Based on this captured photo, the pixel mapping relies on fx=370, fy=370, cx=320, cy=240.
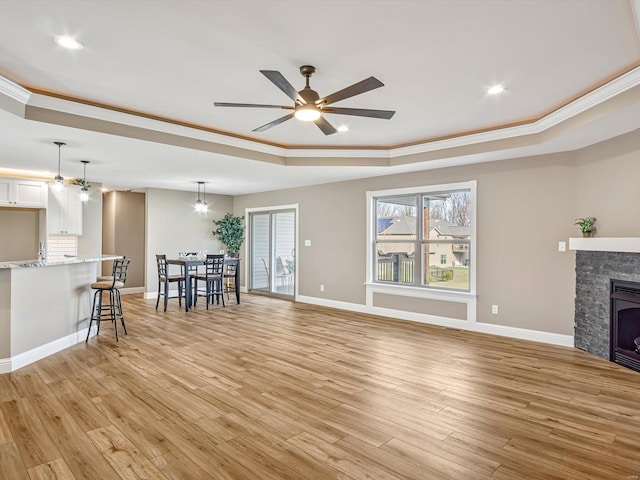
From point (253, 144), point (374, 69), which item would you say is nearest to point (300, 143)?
point (253, 144)

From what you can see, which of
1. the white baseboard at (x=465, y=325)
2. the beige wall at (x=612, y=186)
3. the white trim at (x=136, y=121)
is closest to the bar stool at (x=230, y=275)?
the white baseboard at (x=465, y=325)

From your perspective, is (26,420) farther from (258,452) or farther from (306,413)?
(306,413)

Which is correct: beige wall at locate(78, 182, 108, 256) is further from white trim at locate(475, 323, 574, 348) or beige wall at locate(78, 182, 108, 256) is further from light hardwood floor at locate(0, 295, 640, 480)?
white trim at locate(475, 323, 574, 348)

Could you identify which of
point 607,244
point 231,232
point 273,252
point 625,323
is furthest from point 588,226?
point 231,232

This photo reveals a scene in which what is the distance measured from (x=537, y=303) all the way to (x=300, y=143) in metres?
4.01

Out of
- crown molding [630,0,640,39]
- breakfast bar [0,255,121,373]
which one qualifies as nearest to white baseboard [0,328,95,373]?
breakfast bar [0,255,121,373]

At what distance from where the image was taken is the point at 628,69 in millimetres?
3086

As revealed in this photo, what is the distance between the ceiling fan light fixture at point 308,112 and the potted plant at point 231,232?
20.9 ft

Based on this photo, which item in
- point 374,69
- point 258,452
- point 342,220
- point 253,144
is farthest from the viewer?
point 342,220

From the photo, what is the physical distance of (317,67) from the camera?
3.09 m

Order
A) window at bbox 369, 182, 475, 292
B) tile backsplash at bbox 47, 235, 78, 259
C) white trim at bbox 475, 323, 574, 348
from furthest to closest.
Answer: tile backsplash at bbox 47, 235, 78, 259 < window at bbox 369, 182, 475, 292 < white trim at bbox 475, 323, 574, 348

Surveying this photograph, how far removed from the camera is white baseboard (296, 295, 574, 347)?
4852mm

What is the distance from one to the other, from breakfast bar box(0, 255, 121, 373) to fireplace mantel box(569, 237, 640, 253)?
19.9 feet

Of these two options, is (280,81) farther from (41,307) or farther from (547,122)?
(41,307)
